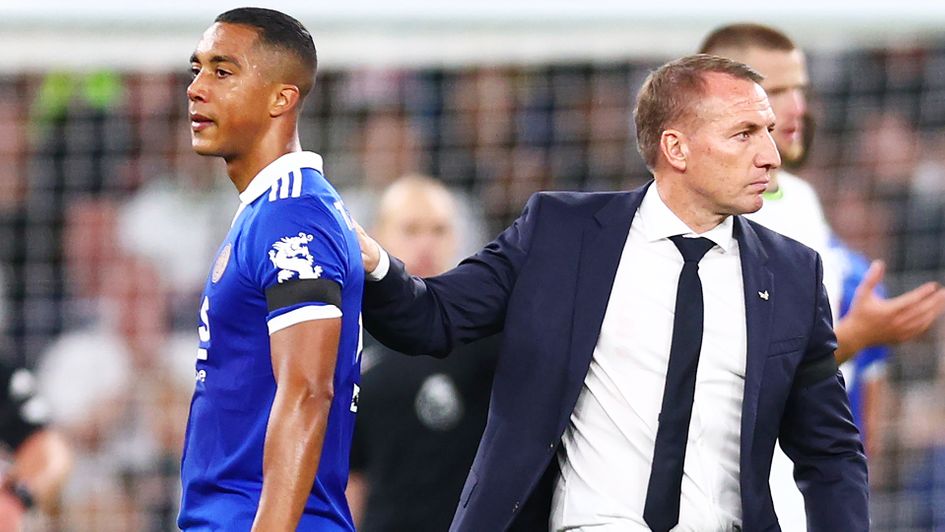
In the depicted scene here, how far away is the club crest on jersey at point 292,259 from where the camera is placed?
3371 mm

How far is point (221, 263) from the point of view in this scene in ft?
11.5

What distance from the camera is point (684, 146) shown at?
410cm

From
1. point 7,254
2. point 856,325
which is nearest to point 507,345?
point 856,325

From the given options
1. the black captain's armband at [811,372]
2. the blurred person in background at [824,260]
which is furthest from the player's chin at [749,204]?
the blurred person in background at [824,260]

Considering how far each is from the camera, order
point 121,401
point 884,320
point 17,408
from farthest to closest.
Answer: point 121,401
point 17,408
point 884,320

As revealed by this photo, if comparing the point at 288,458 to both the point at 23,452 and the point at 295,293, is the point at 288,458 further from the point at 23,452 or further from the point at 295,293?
the point at 23,452

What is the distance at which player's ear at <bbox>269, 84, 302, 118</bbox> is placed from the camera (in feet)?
11.9

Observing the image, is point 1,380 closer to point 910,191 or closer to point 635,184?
point 635,184

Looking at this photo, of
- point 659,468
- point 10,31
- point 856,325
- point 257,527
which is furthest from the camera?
point 10,31

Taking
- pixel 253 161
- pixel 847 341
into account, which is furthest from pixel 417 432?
pixel 253 161

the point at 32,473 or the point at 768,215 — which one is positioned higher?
the point at 768,215

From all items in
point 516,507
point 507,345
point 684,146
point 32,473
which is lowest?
point 32,473

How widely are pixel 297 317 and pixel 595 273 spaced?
0.92 meters

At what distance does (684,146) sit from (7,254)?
16.7ft
